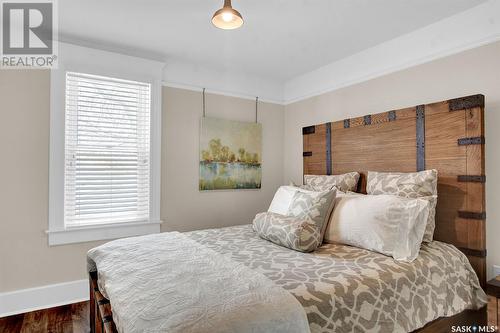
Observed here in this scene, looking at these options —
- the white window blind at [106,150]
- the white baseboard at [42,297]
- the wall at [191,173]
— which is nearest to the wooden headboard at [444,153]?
the wall at [191,173]

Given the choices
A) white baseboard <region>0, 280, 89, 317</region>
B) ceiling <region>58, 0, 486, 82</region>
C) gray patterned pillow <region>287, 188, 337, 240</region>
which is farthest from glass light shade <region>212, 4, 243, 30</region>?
white baseboard <region>0, 280, 89, 317</region>

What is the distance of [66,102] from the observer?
8.85 ft

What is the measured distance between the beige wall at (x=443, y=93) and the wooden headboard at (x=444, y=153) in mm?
93

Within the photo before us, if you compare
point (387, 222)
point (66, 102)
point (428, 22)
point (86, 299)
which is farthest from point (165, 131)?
point (428, 22)

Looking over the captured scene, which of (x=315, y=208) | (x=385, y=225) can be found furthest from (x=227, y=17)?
(x=385, y=225)

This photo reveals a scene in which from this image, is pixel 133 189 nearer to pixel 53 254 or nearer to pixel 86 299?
pixel 53 254

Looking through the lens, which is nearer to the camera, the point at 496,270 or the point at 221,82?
the point at 496,270

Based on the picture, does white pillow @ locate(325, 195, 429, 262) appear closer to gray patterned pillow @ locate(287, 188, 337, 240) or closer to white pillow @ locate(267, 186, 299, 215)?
gray patterned pillow @ locate(287, 188, 337, 240)

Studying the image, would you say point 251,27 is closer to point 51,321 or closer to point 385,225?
point 385,225

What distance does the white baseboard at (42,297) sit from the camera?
2.48 metres

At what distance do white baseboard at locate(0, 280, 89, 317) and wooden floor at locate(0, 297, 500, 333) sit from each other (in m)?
0.05

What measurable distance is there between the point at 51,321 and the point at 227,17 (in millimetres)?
2687

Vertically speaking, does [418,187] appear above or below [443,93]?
below

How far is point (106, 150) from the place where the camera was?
2.85m
